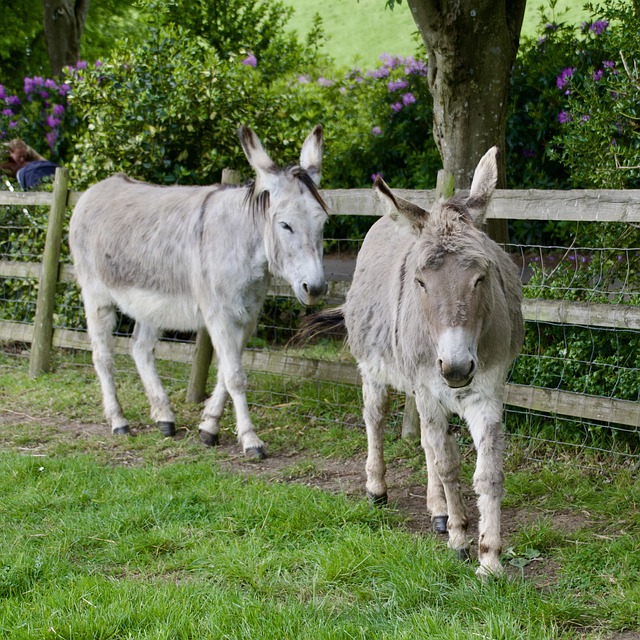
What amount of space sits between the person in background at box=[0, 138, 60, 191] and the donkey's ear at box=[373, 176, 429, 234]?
660cm

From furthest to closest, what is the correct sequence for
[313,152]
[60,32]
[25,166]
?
1. [60,32]
2. [25,166]
3. [313,152]

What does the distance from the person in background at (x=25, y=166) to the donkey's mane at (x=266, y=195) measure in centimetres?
424

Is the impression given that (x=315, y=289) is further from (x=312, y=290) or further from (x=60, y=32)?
(x=60, y=32)

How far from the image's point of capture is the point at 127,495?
471 cm

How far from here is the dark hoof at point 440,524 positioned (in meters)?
4.27

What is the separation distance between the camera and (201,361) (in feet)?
23.1

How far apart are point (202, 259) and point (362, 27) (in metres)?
32.9

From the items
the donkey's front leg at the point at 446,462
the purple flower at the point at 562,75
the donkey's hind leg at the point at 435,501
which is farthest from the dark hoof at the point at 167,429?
the purple flower at the point at 562,75

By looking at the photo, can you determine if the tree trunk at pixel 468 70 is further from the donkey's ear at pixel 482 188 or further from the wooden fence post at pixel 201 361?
the wooden fence post at pixel 201 361

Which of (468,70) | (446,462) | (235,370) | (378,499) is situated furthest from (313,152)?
(446,462)

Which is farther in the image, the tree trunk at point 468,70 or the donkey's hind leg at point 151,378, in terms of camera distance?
the donkey's hind leg at point 151,378

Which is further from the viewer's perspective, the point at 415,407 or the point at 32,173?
the point at 32,173

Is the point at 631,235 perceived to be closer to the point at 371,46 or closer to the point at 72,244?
the point at 72,244

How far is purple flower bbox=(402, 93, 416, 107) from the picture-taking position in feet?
37.2
